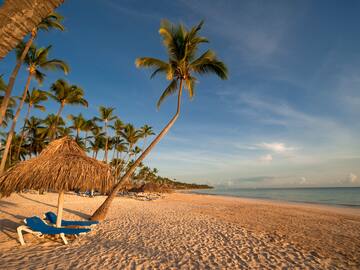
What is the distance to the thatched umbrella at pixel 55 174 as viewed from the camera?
5738 millimetres

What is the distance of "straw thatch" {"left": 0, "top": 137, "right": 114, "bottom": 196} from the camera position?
5.74m

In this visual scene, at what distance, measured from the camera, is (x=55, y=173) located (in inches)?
226

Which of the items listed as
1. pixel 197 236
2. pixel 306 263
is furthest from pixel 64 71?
pixel 306 263

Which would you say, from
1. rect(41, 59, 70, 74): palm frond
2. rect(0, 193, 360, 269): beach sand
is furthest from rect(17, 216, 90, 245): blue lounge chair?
rect(41, 59, 70, 74): palm frond

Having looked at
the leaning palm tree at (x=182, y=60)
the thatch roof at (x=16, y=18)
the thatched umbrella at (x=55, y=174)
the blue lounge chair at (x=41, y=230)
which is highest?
the leaning palm tree at (x=182, y=60)

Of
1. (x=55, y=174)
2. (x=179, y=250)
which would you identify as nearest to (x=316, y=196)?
(x=179, y=250)

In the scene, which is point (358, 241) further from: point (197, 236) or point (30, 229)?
point (30, 229)

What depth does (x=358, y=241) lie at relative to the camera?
298 inches

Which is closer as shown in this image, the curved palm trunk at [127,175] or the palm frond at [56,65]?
the curved palm trunk at [127,175]

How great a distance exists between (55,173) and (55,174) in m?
0.03

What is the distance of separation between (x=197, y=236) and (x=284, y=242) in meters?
2.82

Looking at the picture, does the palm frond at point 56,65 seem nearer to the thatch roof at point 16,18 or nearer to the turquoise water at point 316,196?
the thatch roof at point 16,18

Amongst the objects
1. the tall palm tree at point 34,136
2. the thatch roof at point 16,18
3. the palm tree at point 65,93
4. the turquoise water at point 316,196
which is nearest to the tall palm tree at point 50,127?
the tall palm tree at point 34,136

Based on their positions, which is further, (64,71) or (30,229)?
(64,71)
